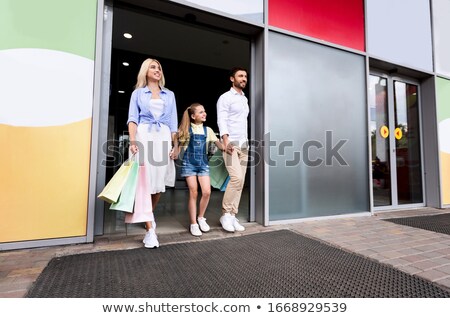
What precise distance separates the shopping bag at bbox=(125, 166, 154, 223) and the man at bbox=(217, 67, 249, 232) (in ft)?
2.80

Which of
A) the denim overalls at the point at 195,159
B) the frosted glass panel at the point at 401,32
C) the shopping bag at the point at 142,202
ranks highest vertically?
the frosted glass panel at the point at 401,32

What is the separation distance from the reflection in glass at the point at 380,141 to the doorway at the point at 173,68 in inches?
79.2

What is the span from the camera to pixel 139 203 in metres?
1.96

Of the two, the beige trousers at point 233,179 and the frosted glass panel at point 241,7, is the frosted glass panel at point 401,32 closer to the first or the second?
the frosted glass panel at point 241,7

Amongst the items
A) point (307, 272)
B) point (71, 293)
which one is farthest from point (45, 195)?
point (307, 272)

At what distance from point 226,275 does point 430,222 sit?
118 inches

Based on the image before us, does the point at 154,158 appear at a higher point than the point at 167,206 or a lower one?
higher

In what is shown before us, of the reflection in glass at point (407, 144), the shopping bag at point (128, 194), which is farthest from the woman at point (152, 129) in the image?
the reflection in glass at point (407, 144)

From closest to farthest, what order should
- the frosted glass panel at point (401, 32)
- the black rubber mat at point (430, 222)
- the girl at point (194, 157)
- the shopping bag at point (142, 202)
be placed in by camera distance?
the shopping bag at point (142, 202) → the girl at point (194, 157) → the black rubber mat at point (430, 222) → the frosted glass panel at point (401, 32)

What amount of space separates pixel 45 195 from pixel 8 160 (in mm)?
370

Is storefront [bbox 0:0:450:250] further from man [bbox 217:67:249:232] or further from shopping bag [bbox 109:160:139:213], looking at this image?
shopping bag [bbox 109:160:139:213]

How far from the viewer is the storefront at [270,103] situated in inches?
77.9
